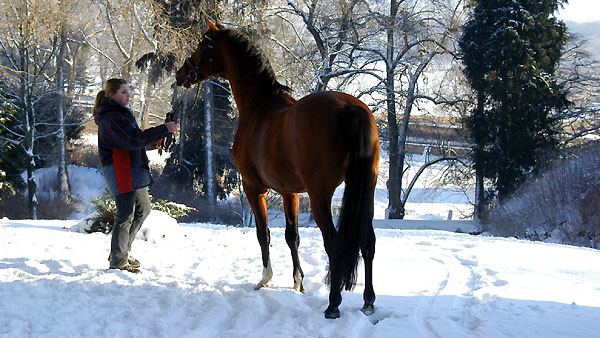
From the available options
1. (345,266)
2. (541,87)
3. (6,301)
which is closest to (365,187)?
(345,266)

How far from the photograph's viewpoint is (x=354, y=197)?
362cm

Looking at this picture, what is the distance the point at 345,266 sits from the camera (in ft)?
12.1

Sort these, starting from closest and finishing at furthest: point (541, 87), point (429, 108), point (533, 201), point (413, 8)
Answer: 1. point (533, 201)
2. point (541, 87)
3. point (413, 8)
4. point (429, 108)

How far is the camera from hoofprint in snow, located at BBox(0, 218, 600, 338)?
354 cm

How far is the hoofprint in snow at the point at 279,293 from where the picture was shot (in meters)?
3.54

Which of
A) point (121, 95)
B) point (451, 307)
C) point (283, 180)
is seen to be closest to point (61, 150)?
point (121, 95)

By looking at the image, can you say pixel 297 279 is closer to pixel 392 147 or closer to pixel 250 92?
pixel 250 92

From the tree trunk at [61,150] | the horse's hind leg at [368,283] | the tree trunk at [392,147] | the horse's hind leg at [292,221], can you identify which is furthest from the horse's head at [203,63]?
the tree trunk at [61,150]

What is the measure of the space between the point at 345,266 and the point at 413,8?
2218 centimetres

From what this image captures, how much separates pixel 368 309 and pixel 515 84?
19.2 m

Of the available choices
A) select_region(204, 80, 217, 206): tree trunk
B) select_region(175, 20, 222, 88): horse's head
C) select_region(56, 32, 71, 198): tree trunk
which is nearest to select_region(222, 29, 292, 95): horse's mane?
select_region(175, 20, 222, 88): horse's head

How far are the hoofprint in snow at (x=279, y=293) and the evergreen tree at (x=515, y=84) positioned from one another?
14.6m

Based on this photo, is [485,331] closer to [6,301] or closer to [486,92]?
[6,301]

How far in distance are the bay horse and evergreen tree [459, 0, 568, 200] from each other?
17.4 metres
